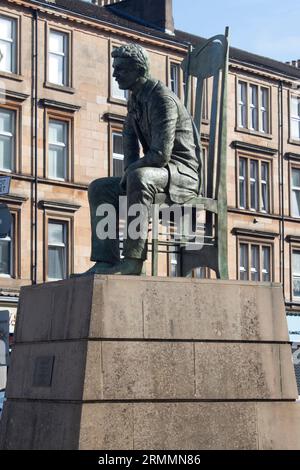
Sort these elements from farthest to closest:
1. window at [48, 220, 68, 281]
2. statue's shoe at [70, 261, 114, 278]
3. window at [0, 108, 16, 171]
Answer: window at [48, 220, 68, 281]
window at [0, 108, 16, 171]
statue's shoe at [70, 261, 114, 278]

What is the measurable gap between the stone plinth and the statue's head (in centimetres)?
188

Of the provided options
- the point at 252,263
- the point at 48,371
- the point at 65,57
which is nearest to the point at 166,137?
the point at 48,371

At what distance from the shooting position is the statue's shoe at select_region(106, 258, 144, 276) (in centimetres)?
1096

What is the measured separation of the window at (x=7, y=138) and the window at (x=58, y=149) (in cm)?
142

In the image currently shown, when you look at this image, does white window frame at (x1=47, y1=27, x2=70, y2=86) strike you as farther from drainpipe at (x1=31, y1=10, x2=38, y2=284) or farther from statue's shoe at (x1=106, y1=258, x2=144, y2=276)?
statue's shoe at (x1=106, y1=258, x2=144, y2=276)

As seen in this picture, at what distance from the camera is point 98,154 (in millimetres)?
39938

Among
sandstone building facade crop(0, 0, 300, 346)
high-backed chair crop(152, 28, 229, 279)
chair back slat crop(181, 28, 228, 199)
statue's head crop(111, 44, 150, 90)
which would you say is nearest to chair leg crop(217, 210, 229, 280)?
high-backed chair crop(152, 28, 229, 279)

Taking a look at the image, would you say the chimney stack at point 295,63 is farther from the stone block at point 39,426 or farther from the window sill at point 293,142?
the stone block at point 39,426

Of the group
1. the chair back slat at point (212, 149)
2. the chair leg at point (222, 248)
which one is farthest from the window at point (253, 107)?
the chair leg at point (222, 248)

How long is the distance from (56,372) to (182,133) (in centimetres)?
242

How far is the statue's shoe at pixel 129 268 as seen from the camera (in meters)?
11.0

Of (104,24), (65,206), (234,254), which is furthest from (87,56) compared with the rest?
(234,254)
